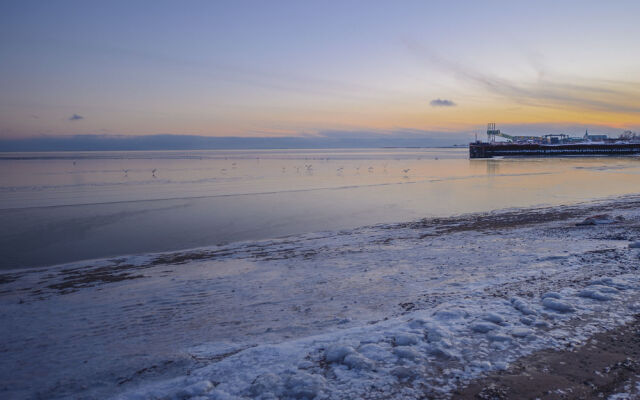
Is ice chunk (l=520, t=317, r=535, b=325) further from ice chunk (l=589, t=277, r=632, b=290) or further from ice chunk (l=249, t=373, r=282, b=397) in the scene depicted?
ice chunk (l=249, t=373, r=282, b=397)

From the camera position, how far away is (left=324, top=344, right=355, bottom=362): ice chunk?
4125mm

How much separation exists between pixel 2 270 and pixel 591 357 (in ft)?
39.6

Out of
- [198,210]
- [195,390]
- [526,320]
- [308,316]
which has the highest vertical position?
[198,210]

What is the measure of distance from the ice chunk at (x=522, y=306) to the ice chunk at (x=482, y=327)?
762 millimetres

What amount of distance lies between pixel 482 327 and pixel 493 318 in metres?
0.36

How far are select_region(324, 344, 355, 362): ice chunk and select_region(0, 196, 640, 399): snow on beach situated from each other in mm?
16

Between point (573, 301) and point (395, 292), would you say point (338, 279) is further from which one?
point (573, 301)

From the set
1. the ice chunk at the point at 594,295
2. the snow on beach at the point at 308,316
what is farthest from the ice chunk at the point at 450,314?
the ice chunk at the point at 594,295

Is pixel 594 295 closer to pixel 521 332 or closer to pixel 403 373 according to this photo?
pixel 521 332

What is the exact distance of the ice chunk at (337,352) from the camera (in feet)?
13.5

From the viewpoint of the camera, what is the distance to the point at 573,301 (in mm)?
5402

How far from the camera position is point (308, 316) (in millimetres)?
5789

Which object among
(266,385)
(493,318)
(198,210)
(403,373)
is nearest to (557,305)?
(493,318)

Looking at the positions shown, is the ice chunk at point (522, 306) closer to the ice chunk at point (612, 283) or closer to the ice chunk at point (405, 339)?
the ice chunk at point (612, 283)
